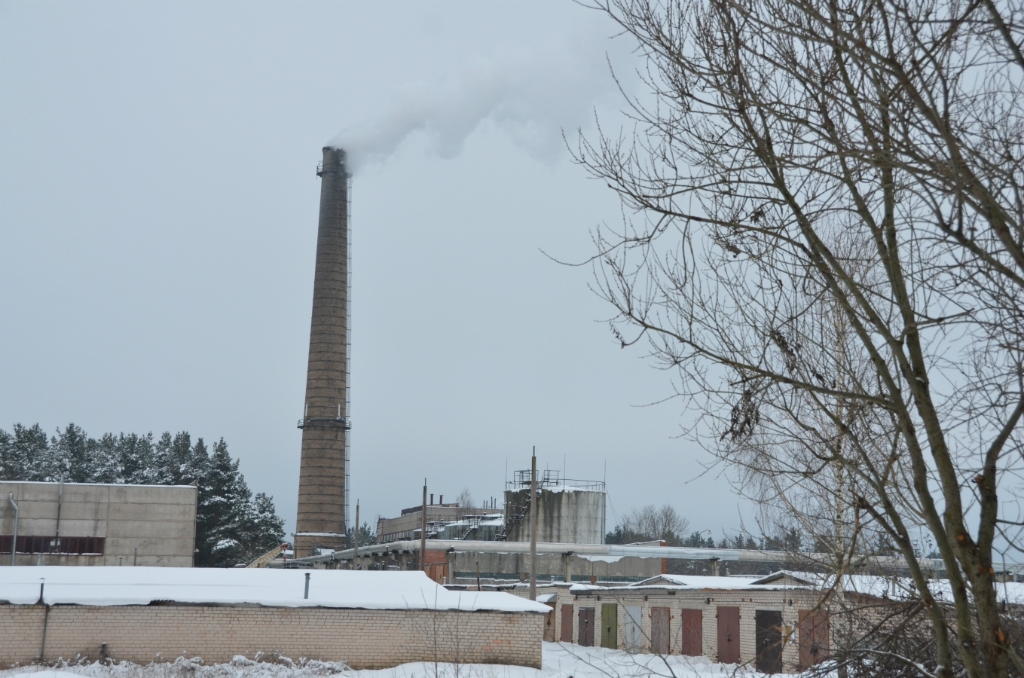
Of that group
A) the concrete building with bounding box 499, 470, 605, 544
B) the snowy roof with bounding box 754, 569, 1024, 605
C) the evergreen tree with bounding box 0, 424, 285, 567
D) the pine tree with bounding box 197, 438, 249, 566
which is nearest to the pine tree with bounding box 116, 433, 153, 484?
the evergreen tree with bounding box 0, 424, 285, 567

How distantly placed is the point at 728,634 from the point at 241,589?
47.2ft

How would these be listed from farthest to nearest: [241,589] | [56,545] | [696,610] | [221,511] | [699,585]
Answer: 1. [221,511]
2. [56,545]
3. [699,585]
4. [696,610]
5. [241,589]

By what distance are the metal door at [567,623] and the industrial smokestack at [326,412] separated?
59.6ft

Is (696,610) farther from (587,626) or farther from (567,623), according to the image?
(567,623)

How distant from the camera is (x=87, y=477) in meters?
70.5

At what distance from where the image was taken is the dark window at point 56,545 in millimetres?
43969

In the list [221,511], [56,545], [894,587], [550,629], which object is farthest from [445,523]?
[894,587]

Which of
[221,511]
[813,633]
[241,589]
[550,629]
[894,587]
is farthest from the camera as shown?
[221,511]

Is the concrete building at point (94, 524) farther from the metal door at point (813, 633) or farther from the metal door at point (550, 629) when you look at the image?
the metal door at point (813, 633)

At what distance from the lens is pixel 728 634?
28.4 meters

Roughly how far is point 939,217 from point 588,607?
34.0m

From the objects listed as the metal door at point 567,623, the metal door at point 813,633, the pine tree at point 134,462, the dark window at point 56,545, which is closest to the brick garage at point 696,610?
the metal door at point 567,623

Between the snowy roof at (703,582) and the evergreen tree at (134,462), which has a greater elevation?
the evergreen tree at (134,462)

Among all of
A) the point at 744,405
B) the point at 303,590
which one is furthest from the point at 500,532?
the point at 744,405
